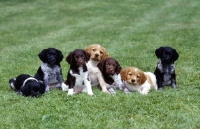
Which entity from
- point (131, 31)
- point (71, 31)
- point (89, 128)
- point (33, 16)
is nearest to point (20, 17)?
point (33, 16)

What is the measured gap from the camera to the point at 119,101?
9242 mm

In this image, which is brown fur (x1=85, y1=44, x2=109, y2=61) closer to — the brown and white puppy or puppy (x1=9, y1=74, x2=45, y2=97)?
the brown and white puppy

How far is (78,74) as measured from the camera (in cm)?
1023

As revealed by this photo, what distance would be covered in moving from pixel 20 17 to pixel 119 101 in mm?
22201

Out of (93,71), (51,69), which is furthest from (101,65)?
(51,69)

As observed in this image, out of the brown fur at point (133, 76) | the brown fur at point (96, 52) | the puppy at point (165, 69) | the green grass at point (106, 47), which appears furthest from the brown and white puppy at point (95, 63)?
the puppy at point (165, 69)

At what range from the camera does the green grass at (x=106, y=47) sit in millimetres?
8242

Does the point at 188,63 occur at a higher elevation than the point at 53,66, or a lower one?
lower

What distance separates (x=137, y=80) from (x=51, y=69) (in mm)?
2329

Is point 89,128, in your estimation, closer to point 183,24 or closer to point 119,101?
point 119,101

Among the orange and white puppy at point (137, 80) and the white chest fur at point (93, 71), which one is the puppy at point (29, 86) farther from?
the orange and white puppy at point (137, 80)

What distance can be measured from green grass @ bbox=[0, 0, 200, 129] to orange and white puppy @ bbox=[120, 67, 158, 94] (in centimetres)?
47

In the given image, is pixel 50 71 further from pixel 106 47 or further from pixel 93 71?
pixel 106 47

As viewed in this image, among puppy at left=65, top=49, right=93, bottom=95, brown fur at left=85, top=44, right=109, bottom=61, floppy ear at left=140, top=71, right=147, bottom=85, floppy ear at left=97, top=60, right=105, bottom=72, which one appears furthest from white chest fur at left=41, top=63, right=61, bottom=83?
floppy ear at left=140, top=71, right=147, bottom=85
